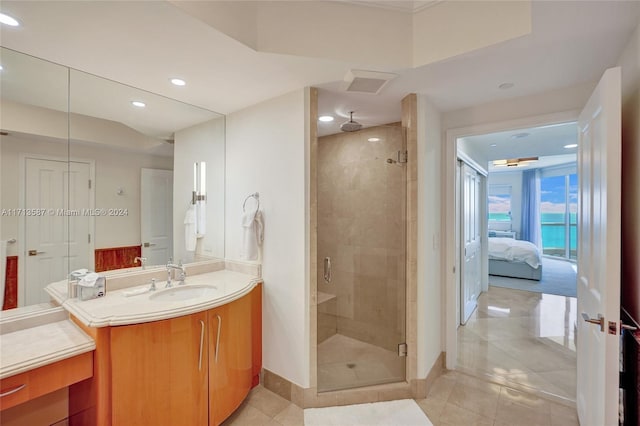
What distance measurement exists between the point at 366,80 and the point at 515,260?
578 centimetres

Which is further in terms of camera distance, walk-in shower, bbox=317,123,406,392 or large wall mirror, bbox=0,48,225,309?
walk-in shower, bbox=317,123,406,392

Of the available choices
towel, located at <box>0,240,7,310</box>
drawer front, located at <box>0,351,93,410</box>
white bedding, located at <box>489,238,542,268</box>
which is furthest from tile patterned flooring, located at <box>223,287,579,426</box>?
white bedding, located at <box>489,238,542,268</box>

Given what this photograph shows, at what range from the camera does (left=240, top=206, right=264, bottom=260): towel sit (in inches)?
89.2

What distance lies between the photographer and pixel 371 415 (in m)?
2.00

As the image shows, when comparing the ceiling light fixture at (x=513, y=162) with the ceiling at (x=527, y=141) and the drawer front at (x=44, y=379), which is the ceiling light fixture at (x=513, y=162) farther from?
the drawer front at (x=44, y=379)

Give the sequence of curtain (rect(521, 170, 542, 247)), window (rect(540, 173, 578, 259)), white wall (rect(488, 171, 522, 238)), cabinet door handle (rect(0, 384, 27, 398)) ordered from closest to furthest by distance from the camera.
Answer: cabinet door handle (rect(0, 384, 27, 398))
window (rect(540, 173, 578, 259))
curtain (rect(521, 170, 542, 247))
white wall (rect(488, 171, 522, 238))

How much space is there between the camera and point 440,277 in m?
2.59

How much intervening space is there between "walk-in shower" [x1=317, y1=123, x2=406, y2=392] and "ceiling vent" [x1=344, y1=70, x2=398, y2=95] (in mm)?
482

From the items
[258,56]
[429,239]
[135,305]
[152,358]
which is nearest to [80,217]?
[135,305]

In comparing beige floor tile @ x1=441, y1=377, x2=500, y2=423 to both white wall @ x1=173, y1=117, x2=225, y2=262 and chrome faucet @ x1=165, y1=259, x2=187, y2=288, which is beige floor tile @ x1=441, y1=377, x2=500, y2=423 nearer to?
chrome faucet @ x1=165, y1=259, x2=187, y2=288

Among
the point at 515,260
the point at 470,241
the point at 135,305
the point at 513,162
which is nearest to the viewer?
the point at 135,305

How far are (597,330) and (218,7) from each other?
2.59 meters

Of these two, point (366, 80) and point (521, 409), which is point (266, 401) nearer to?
point (521, 409)

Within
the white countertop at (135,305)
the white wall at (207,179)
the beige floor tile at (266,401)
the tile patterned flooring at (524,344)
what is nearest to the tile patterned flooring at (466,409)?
the beige floor tile at (266,401)
